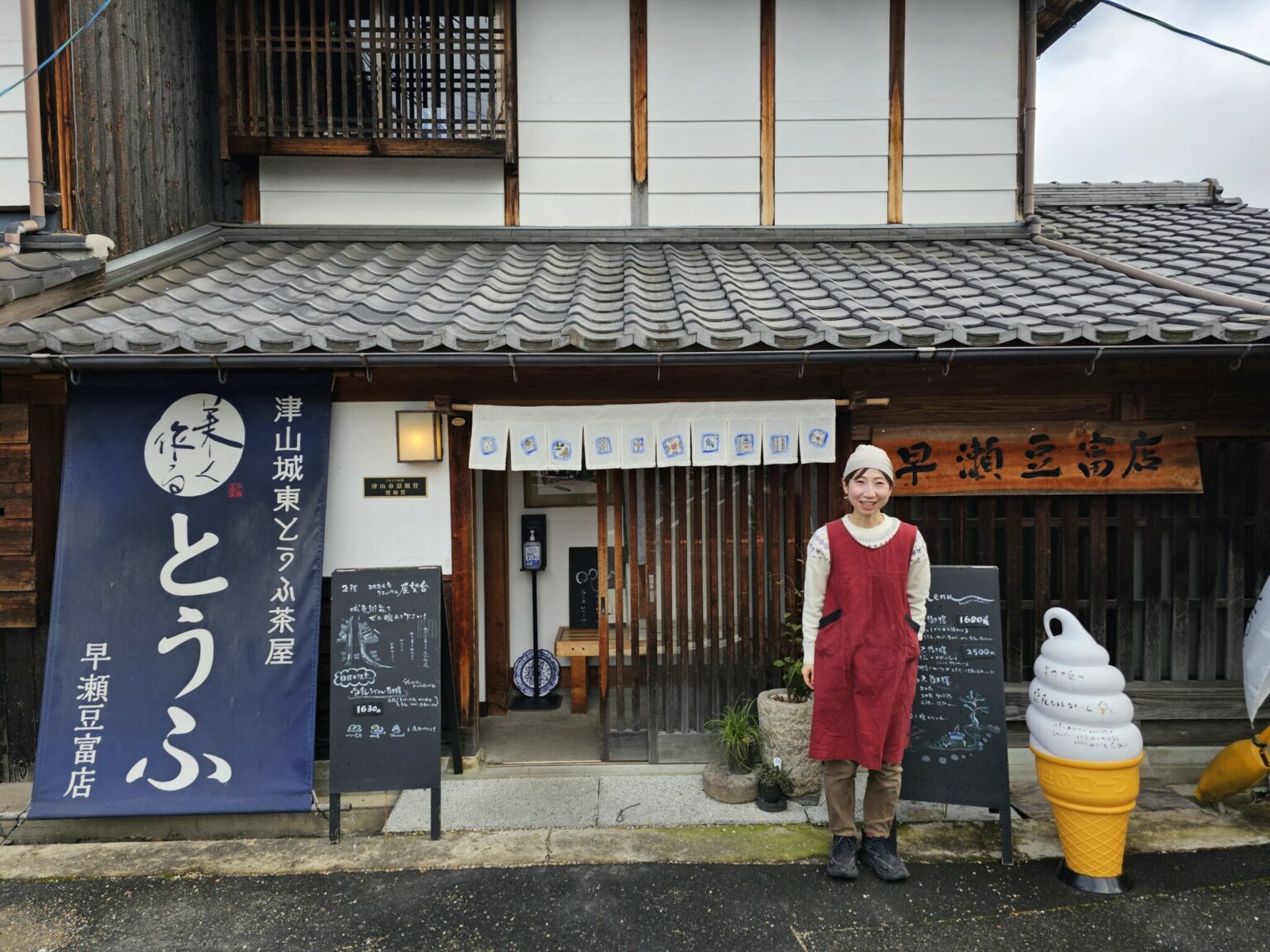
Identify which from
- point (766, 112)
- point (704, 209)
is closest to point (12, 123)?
point (704, 209)

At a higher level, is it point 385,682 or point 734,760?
point 385,682

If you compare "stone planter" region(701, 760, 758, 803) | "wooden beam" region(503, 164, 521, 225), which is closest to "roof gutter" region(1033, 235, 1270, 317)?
"stone planter" region(701, 760, 758, 803)

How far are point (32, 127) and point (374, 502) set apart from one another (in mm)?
4412

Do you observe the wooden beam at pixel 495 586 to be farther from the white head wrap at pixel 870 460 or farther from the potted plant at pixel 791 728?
the white head wrap at pixel 870 460

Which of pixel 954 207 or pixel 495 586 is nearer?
pixel 495 586

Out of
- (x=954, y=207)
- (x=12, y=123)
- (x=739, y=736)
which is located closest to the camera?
(x=739, y=736)

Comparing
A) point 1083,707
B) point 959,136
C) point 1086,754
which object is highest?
Answer: point 959,136

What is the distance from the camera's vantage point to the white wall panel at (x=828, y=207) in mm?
7930

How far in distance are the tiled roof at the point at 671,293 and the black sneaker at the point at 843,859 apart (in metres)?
3.38

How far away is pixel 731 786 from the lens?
18.0ft

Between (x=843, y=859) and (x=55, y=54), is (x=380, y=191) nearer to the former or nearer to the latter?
(x=55, y=54)

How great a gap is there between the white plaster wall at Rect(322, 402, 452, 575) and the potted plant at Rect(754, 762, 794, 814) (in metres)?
3.10

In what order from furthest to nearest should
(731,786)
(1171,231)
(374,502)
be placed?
(1171,231) < (374,502) < (731,786)

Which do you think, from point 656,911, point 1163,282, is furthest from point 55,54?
point 1163,282
